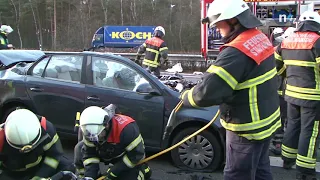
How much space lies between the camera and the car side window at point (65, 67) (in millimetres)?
5145

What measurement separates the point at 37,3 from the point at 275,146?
3665cm

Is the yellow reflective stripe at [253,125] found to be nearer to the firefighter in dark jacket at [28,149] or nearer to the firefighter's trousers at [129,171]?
the firefighter's trousers at [129,171]

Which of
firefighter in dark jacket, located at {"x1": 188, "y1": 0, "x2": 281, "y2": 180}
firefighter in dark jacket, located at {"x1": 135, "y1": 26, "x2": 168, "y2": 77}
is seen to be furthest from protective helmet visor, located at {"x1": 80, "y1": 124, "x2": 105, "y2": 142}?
firefighter in dark jacket, located at {"x1": 135, "y1": 26, "x2": 168, "y2": 77}

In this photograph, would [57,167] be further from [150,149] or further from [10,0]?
[10,0]

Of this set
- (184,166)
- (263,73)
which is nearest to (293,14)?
(184,166)

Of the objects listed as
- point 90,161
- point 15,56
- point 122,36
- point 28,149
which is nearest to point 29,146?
point 28,149

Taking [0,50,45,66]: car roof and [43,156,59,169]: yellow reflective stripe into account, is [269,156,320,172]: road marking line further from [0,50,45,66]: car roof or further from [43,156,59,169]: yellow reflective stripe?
[0,50,45,66]: car roof

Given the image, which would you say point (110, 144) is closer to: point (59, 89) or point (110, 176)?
point (110, 176)

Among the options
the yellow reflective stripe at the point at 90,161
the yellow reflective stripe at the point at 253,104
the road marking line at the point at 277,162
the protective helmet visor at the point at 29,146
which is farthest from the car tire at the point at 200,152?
the protective helmet visor at the point at 29,146

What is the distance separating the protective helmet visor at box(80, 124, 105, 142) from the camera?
10.5ft

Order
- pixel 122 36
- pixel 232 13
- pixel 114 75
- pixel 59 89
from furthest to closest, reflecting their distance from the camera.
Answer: pixel 122 36
pixel 59 89
pixel 114 75
pixel 232 13

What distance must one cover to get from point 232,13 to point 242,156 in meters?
1.07

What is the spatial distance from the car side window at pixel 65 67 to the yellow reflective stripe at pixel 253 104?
9.14ft

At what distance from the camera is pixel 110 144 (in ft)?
11.4
